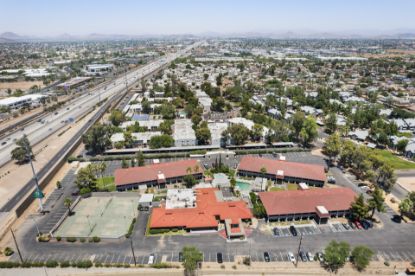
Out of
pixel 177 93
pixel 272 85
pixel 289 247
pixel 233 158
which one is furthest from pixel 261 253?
pixel 272 85

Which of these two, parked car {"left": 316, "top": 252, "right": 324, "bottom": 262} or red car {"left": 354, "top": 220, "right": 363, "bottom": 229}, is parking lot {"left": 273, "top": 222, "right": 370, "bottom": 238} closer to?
red car {"left": 354, "top": 220, "right": 363, "bottom": 229}

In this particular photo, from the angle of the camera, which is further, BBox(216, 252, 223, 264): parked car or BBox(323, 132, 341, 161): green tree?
BBox(323, 132, 341, 161): green tree

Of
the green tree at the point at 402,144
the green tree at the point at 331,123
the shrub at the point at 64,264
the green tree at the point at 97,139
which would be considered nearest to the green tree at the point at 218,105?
the green tree at the point at 331,123

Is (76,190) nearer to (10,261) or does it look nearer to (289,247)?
(10,261)

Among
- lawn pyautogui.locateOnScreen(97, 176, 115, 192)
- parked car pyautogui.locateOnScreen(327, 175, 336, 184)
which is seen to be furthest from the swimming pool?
lawn pyautogui.locateOnScreen(97, 176, 115, 192)

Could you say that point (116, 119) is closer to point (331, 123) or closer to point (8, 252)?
point (8, 252)

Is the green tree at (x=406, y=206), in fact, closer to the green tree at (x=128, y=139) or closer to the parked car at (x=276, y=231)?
the parked car at (x=276, y=231)
